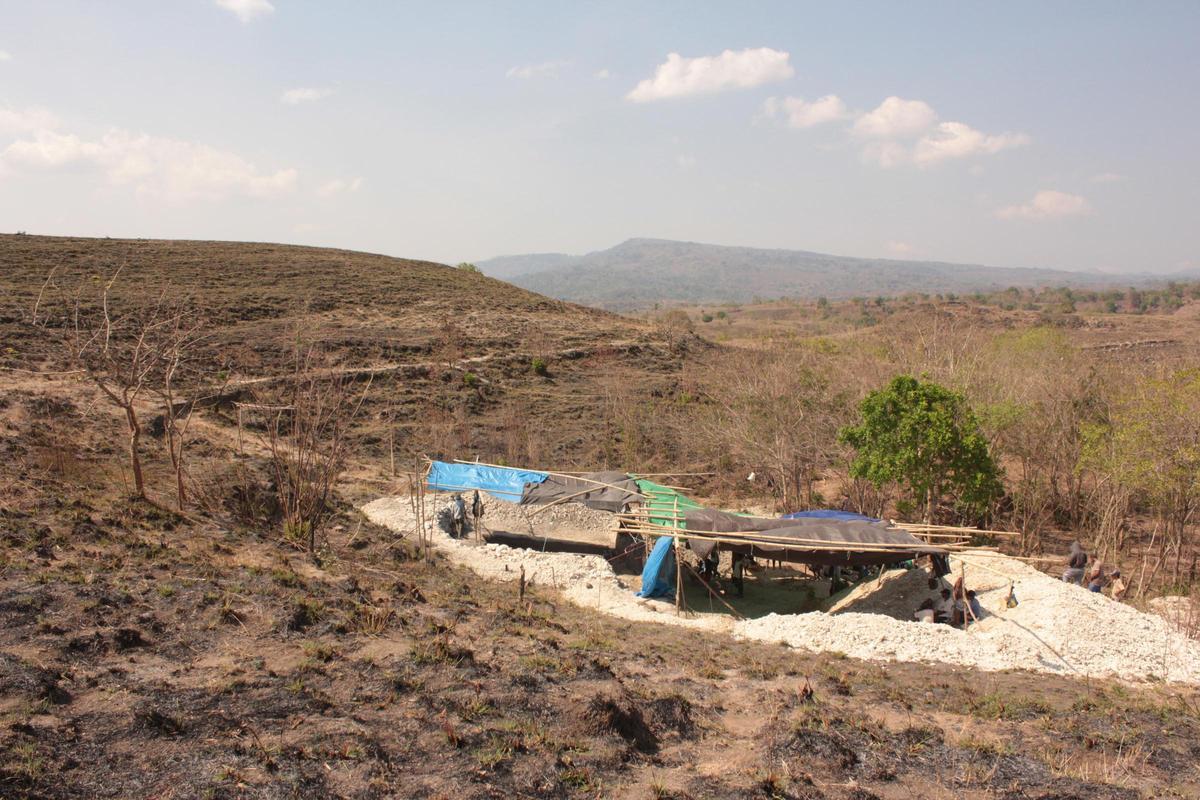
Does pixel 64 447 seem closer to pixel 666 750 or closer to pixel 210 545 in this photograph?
pixel 210 545

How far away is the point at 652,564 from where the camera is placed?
40.6 ft

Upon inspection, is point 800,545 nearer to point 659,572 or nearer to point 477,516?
point 659,572

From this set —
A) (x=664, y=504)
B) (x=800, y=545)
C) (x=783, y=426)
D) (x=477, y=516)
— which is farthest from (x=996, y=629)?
(x=477, y=516)

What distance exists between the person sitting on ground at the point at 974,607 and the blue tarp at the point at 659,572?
4516mm

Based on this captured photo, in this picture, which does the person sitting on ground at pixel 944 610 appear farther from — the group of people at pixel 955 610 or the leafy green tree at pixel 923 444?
the leafy green tree at pixel 923 444

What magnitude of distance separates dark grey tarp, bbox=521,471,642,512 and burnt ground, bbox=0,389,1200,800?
504cm

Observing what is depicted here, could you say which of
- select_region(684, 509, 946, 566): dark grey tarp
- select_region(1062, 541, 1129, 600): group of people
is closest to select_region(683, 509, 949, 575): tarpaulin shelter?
select_region(684, 509, 946, 566): dark grey tarp

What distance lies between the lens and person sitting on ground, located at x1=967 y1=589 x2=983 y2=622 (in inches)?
405

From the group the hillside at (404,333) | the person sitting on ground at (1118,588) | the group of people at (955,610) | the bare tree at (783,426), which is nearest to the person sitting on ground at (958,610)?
the group of people at (955,610)

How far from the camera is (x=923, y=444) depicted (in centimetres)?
1389

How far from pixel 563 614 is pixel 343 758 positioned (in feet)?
18.7

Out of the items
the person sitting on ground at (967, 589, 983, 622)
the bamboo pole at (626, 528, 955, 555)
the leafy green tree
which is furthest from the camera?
the leafy green tree

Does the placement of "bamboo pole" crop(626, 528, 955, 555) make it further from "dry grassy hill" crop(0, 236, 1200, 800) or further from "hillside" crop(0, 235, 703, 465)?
"hillside" crop(0, 235, 703, 465)

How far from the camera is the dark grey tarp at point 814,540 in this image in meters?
11.0
